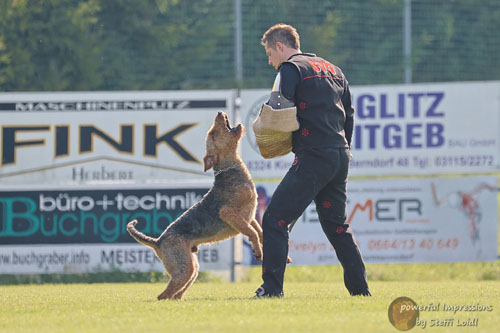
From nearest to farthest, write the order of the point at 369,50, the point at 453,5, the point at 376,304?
the point at 376,304 → the point at 369,50 → the point at 453,5

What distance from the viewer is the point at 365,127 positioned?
10375mm

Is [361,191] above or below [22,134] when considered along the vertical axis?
→ below

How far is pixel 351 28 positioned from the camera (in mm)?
16953

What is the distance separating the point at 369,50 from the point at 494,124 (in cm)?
606

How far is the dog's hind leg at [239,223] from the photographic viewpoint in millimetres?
6152

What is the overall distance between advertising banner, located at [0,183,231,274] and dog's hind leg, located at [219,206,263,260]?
381 centimetres

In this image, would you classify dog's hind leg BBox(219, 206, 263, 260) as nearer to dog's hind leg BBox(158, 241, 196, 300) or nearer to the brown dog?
the brown dog

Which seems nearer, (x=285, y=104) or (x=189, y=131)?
(x=285, y=104)

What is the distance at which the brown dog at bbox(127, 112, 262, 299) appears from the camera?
6.14 meters

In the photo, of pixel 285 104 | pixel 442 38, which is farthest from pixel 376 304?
pixel 442 38

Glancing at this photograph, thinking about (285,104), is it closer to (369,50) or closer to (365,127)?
(365,127)

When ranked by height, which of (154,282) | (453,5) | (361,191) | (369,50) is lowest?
(154,282)

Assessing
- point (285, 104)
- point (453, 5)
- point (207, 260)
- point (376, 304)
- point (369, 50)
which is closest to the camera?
point (376, 304)

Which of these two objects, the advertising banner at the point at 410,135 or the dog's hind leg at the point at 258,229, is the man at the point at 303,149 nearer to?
the dog's hind leg at the point at 258,229
